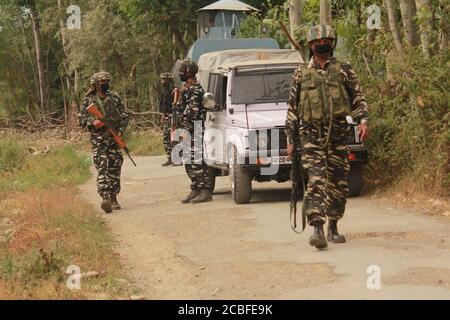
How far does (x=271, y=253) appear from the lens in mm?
9438

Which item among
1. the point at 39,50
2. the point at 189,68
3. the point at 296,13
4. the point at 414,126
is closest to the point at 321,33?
the point at 414,126

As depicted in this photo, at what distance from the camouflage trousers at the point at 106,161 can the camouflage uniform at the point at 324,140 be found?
201 inches

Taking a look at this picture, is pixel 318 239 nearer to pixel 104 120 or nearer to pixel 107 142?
pixel 104 120

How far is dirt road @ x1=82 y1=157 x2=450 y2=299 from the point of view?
7.75 meters

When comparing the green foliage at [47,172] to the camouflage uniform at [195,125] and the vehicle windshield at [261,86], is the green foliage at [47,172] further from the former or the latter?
the vehicle windshield at [261,86]

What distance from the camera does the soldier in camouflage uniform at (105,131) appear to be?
13.8 m

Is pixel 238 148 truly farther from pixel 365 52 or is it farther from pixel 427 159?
pixel 365 52

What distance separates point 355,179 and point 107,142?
341cm

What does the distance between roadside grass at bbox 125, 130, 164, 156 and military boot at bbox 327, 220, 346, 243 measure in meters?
17.4

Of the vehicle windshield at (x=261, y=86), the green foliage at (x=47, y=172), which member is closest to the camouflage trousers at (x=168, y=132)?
the green foliage at (x=47, y=172)

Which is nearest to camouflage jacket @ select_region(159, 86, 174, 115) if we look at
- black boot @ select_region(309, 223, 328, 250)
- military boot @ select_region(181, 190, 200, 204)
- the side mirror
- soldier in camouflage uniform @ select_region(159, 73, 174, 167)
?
soldier in camouflage uniform @ select_region(159, 73, 174, 167)

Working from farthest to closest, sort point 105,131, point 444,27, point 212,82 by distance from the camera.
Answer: point 212,82
point 105,131
point 444,27

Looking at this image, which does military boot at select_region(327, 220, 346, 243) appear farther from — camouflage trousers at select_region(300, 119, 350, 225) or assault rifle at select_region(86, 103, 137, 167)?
assault rifle at select_region(86, 103, 137, 167)
